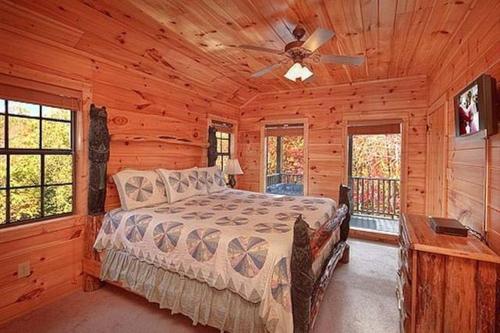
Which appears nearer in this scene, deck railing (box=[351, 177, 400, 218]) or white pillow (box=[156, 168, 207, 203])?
white pillow (box=[156, 168, 207, 203])

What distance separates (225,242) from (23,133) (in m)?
2.08

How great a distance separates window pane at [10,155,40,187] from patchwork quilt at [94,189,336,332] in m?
0.74

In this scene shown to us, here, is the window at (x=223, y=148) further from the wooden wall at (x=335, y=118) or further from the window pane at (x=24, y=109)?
the window pane at (x=24, y=109)

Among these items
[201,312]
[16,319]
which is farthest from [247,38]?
[16,319]

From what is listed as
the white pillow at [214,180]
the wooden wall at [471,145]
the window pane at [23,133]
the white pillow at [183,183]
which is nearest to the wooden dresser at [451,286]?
the wooden wall at [471,145]

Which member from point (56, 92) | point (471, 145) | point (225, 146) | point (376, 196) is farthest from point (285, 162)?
point (56, 92)

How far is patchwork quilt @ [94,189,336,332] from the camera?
5.43 ft

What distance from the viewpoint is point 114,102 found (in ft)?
9.81

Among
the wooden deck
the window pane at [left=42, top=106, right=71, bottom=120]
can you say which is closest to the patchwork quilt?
the window pane at [left=42, top=106, right=71, bottom=120]

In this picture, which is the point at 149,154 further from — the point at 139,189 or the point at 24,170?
the point at 24,170

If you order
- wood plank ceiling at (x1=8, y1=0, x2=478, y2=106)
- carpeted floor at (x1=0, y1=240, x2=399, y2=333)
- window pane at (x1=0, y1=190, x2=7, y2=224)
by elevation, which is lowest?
carpeted floor at (x1=0, y1=240, x2=399, y2=333)

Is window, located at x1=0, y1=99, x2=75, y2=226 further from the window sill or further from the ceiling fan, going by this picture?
the ceiling fan

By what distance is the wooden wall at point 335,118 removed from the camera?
4051 mm

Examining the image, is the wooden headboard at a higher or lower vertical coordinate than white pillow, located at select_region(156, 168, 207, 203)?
higher
